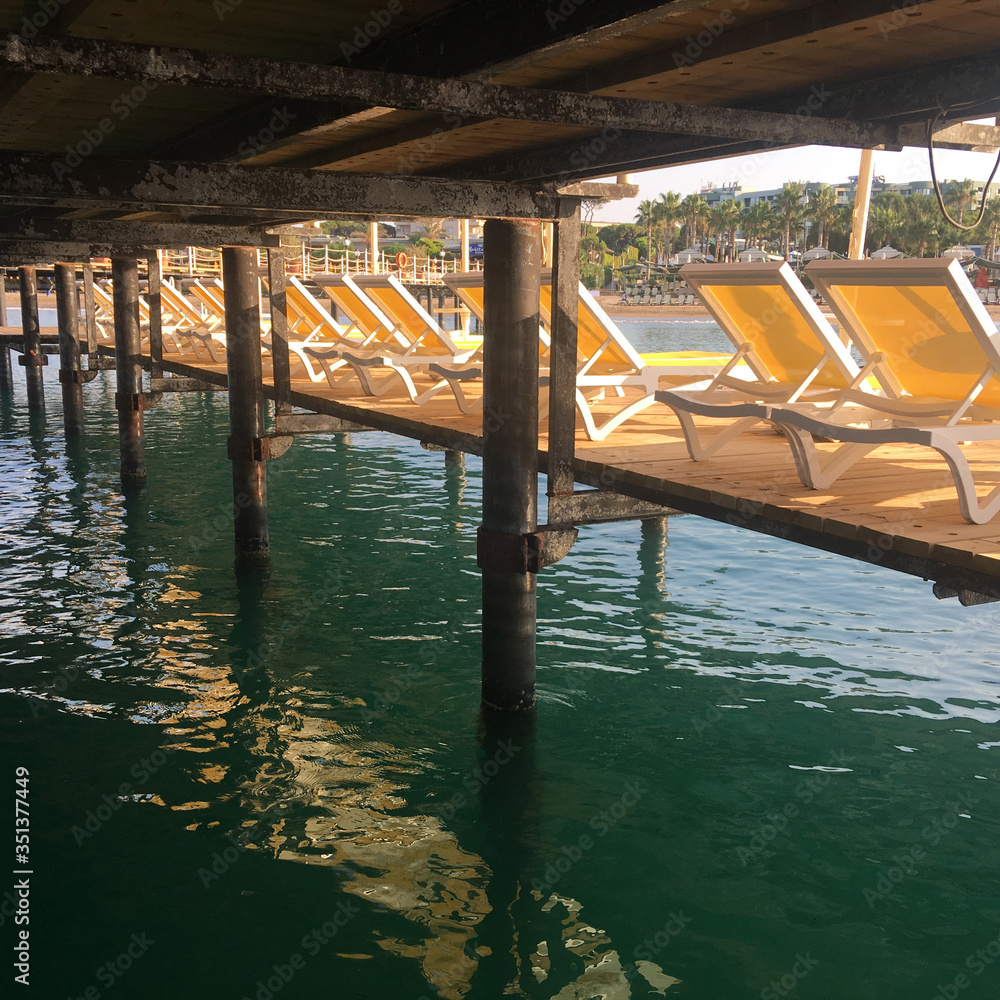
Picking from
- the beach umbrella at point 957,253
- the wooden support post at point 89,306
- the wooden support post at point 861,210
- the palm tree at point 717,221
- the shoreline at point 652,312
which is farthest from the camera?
the palm tree at point 717,221

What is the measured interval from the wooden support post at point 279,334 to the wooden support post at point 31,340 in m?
14.4

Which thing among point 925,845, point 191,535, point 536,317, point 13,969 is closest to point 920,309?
point 536,317

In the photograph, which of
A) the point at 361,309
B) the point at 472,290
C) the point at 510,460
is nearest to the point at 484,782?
the point at 510,460

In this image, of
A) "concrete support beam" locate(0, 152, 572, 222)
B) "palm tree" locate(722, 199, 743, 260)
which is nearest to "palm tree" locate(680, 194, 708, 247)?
"palm tree" locate(722, 199, 743, 260)

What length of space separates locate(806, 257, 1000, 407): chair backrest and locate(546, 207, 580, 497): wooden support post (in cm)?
147

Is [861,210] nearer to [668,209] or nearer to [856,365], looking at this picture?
Answer: [856,365]

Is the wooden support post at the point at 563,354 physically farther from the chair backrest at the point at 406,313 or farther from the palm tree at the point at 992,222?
the palm tree at the point at 992,222

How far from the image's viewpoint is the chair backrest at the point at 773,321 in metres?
5.93

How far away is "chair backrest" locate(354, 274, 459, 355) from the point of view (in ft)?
34.4

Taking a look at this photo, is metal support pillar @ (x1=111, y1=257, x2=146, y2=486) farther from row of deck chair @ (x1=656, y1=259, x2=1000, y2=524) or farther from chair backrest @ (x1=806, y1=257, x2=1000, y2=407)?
chair backrest @ (x1=806, y1=257, x2=1000, y2=407)

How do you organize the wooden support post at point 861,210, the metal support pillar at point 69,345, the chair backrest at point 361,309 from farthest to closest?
the metal support pillar at point 69,345
the wooden support post at point 861,210
the chair backrest at point 361,309

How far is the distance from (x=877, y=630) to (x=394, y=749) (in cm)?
508

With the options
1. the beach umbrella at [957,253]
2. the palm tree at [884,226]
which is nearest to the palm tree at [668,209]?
the palm tree at [884,226]

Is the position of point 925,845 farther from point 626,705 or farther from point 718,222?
point 718,222
